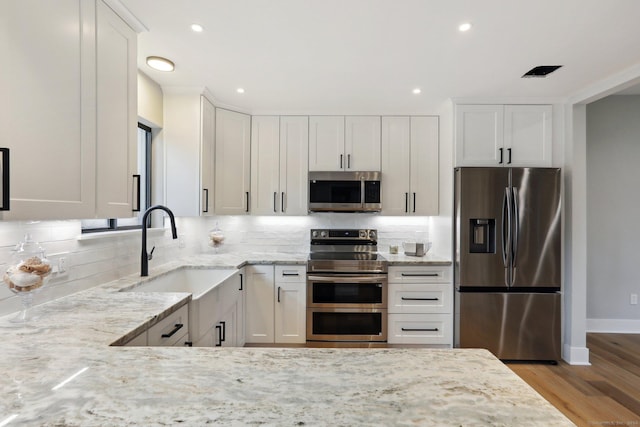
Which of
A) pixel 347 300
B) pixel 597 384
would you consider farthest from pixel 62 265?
pixel 597 384

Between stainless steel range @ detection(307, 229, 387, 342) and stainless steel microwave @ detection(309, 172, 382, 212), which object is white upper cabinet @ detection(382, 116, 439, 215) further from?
stainless steel range @ detection(307, 229, 387, 342)

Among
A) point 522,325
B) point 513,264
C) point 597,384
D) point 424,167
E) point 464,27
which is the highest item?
point 464,27

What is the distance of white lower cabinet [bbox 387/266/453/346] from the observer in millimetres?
2938

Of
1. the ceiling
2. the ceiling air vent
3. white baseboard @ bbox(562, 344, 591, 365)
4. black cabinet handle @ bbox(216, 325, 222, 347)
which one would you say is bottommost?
white baseboard @ bbox(562, 344, 591, 365)

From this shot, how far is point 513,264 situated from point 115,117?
10.2ft

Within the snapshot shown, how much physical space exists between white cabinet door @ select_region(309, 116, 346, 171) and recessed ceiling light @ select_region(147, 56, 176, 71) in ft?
4.75

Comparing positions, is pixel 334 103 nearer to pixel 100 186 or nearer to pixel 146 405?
pixel 100 186

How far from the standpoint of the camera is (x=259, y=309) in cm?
296

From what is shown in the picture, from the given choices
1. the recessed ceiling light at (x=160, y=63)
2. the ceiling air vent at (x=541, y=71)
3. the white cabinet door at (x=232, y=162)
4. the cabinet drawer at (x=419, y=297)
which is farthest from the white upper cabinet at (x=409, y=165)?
the recessed ceiling light at (x=160, y=63)

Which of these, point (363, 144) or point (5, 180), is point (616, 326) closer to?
point (363, 144)


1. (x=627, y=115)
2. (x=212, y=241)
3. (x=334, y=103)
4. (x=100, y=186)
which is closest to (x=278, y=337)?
(x=212, y=241)

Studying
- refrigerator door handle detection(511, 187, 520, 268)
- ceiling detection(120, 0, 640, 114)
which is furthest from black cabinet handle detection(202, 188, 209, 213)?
refrigerator door handle detection(511, 187, 520, 268)

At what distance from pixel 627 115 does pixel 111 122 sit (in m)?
4.82

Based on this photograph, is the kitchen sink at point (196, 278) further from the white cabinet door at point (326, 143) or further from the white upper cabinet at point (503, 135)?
the white upper cabinet at point (503, 135)
